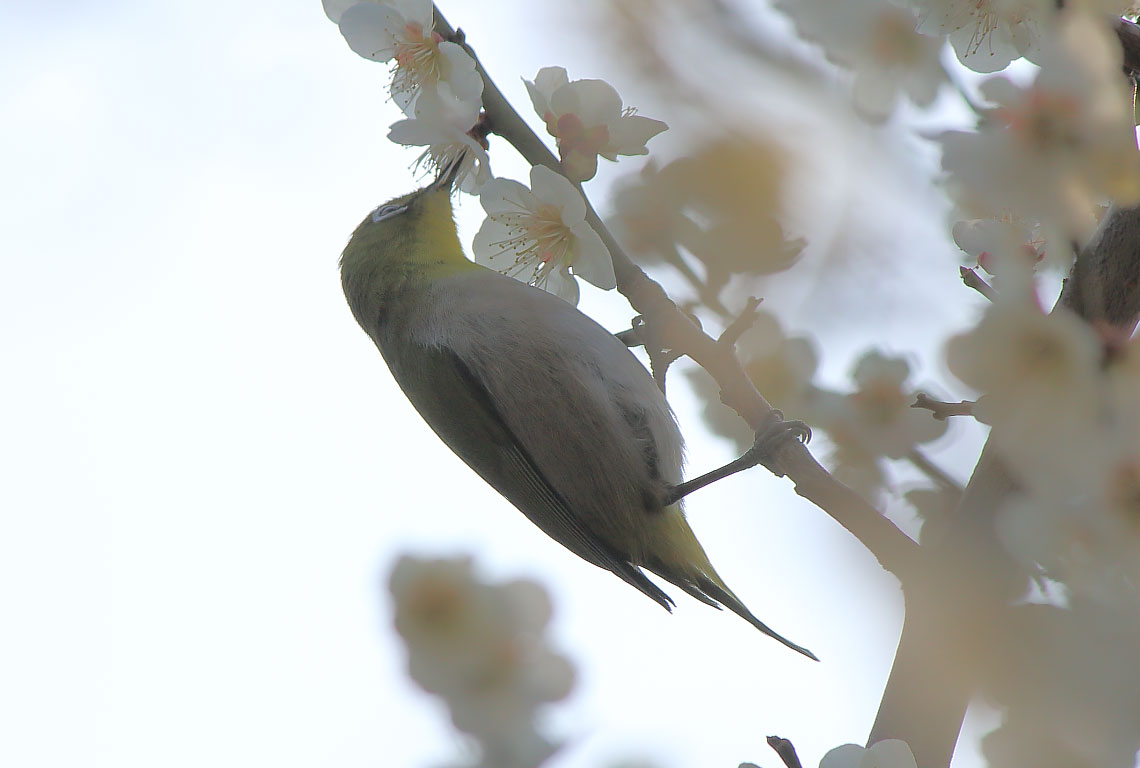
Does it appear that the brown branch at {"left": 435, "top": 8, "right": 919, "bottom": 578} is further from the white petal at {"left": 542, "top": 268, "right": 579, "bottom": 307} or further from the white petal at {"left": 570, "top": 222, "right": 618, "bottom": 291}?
the white petal at {"left": 542, "top": 268, "right": 579, "bottom": 307}

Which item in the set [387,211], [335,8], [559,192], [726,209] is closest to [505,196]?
[559,192]

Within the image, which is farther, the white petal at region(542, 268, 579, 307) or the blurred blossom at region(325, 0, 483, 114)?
the white petal at region(542, 268, 579, 307)

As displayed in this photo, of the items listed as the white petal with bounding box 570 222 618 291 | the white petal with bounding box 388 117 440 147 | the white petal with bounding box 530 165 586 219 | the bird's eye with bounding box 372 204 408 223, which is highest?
the bird's eye with bounding box 372 204 408 223

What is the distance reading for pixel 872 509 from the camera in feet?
5.31

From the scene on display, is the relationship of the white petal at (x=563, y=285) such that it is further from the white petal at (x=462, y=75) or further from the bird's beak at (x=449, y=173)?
the white petal at (x=462, y=75)

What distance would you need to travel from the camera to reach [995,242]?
1496 mm

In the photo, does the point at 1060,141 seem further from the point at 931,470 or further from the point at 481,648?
the point at 481,648

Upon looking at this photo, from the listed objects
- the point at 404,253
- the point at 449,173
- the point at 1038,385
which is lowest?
the point at 1038,385

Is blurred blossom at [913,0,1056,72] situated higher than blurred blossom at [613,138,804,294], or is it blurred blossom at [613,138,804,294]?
blurred blossom at [913,0,1056,72]

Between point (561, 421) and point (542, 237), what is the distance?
2.79ft

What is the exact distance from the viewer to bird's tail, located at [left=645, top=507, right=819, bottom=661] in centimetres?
275

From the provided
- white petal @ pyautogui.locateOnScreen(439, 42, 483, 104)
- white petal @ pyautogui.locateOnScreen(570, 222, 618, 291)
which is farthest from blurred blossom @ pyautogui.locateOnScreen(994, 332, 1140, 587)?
white petal @ pyautogui.locateOnScreen(439, 42, 483, 104)

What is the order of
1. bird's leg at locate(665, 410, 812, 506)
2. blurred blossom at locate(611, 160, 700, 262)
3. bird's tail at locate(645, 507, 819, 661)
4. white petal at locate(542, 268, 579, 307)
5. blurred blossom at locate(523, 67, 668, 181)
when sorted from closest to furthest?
blurred blossom at locate(611, 160, 700, 262) < bird's leg at locate(665, 410, 812, 506) < blurred blossom at locate(523, 67, 668, 181) < white petal at locate(542, 268, 579, 307) < bird's tail at locate(645, 507, 819, 661)

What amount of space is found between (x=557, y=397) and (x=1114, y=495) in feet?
6.14
